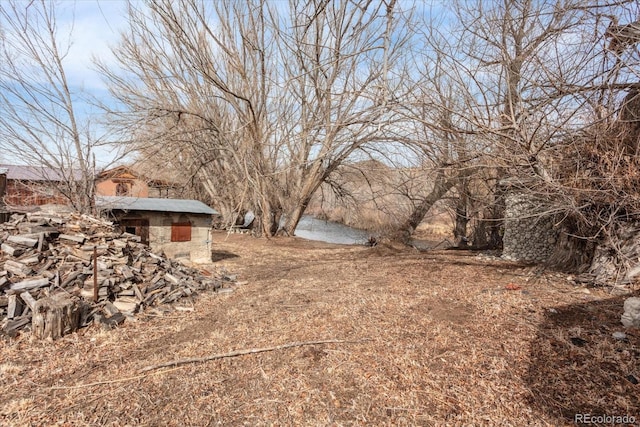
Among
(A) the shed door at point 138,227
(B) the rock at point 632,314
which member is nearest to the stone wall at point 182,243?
(A) the shed door at point 138,227

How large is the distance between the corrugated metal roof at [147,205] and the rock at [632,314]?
9.79m

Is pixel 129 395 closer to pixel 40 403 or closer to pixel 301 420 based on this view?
pixel 40 403

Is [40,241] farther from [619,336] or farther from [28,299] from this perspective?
[619,336]

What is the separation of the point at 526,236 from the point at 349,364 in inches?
331

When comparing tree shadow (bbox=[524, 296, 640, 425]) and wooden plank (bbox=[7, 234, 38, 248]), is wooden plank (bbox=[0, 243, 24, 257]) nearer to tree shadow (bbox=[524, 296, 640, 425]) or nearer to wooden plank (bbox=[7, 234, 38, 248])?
wooden plank (bbox=[7, 234, 38, 248])

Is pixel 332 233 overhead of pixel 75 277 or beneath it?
beneath

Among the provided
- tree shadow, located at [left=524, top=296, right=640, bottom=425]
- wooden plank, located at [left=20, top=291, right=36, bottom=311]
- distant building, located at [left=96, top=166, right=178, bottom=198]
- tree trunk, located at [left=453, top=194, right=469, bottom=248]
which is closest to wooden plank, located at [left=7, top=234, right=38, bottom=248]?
wooden plank, located at [left=20, top=291, right=36, bottom=311]

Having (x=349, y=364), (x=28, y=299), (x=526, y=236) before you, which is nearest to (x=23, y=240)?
(x=28, y=299)

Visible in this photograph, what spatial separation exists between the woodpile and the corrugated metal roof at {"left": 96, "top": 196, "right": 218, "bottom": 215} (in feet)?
5.75

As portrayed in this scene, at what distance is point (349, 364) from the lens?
3584 millimetres

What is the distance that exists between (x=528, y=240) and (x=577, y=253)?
2391 millimetres

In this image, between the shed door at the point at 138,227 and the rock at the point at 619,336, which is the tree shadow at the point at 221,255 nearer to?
the shed door at the point at 138,227

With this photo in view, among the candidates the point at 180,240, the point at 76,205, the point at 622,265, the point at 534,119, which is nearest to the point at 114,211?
the point at 76,205

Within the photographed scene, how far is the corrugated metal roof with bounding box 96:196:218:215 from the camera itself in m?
8.75
